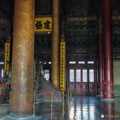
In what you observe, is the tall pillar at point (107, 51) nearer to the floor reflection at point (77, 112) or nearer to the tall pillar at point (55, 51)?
the tall pillar at point (55, 51)

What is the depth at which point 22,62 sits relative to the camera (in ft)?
21.7

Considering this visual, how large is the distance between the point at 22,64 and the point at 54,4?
9.26 metres

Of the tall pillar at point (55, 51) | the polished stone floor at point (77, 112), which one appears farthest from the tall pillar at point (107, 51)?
the polished stone floor at point (77, 112)

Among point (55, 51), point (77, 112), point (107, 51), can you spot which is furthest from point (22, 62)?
point (55, 51)

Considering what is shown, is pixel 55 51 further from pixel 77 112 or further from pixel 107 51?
pixel 77 112

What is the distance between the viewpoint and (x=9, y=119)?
20.8 ft

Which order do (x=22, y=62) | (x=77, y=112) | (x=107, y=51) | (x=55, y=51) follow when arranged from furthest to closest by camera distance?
(x=55, y=51)
(x=107, y=51)
(x=77, y=112)
(x=22, y=62)

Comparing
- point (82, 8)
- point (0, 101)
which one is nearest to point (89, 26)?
point (82, 8)

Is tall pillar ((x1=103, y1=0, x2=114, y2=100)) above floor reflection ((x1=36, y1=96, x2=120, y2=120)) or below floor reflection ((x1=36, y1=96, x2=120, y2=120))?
above

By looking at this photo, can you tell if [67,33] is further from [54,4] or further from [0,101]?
[0,101]

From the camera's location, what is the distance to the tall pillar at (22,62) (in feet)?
21.3

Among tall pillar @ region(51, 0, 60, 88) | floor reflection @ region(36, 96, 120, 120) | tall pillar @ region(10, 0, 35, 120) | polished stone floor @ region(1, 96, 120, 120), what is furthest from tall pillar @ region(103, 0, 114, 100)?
tall pillar @ region(10, 0, 35, 120)

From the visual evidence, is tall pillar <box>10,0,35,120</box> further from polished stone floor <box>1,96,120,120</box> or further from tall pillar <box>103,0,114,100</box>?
tall pillar <box>103,0,114,100</box>

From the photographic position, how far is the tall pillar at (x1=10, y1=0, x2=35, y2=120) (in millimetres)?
6496
